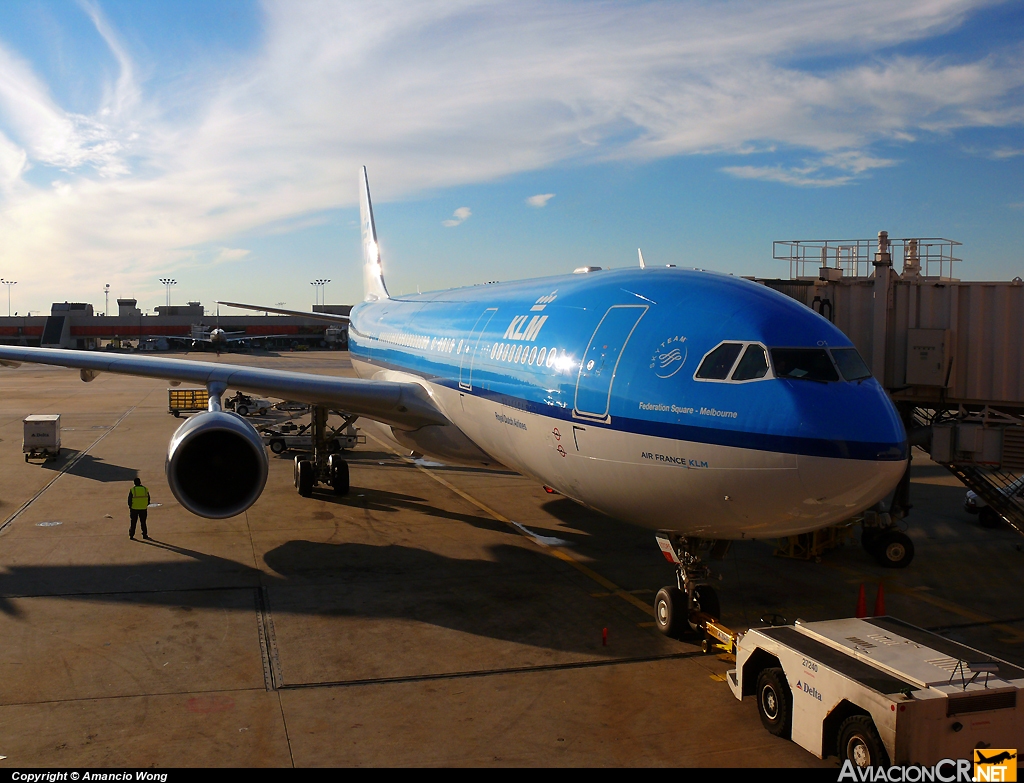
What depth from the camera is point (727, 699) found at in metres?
8.86

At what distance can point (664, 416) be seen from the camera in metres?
8.50

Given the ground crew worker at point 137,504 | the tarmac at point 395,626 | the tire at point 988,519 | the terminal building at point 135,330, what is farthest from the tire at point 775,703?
the terminal building at point 135,330

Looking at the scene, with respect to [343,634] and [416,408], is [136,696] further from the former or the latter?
[416,408]

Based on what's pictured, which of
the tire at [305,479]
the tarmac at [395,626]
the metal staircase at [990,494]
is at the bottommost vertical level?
the tarmac at [395,626]

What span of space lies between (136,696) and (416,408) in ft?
24.9

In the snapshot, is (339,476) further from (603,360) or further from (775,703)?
(775,703)

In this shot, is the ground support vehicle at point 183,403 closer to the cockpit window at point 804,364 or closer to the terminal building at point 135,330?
the cockpit window at point 804,364

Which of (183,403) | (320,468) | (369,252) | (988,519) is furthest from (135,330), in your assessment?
(988,519)

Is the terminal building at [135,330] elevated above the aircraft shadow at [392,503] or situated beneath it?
elevated above

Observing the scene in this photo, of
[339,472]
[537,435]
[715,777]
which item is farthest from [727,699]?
[339,472]

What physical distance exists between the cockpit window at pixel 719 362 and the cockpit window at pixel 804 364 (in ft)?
1.26

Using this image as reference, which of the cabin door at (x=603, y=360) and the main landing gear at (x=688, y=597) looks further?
the main landing gear at (x=688, y=597)

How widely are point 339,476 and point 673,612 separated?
34.6ft

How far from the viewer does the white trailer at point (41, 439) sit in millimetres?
23797
